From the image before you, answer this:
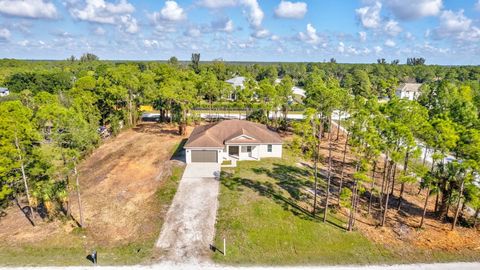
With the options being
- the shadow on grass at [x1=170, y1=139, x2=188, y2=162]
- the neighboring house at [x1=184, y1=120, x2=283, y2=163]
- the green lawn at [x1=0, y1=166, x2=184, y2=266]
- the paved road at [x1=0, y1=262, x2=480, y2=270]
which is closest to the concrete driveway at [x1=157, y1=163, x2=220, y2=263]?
the paved road at [x1=0, y1=262, x2=480, y2=270]

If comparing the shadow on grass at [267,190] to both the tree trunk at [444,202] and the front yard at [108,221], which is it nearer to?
the front yard at [108,221]

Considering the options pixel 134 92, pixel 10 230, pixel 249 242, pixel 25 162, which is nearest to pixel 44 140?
pixel 25 162

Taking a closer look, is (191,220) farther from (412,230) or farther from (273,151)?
(273,151)

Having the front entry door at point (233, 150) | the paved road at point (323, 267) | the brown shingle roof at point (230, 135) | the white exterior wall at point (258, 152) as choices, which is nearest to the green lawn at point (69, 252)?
the paved road at point (323, 267)

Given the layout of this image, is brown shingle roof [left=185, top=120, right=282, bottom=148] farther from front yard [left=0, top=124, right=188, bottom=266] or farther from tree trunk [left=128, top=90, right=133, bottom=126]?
tree trunk [left=128, top=90, right=133, bottom=126]

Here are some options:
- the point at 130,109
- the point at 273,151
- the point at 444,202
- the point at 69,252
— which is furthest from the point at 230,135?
the point at 444,202
